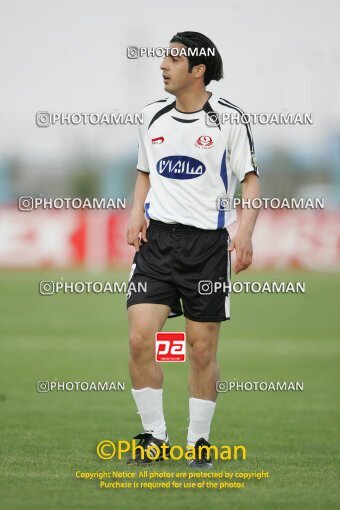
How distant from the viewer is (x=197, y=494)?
258 inches

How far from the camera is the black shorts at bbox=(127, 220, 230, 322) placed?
7.51 meters

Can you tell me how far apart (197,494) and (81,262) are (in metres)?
25.8

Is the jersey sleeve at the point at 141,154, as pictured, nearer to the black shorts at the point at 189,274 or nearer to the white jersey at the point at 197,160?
the white jersey at the point at 197,160

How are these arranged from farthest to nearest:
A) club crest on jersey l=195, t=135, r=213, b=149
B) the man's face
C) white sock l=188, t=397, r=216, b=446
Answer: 1. white sock l=188, t=397, r=216, b=446
2. the man's face
3. club crest on jersey l=195, t=135, r=213, b=149

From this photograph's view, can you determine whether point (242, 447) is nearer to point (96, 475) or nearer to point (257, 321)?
point (96, 475)

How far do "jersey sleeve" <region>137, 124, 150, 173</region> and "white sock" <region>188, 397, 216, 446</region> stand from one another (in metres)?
1.49

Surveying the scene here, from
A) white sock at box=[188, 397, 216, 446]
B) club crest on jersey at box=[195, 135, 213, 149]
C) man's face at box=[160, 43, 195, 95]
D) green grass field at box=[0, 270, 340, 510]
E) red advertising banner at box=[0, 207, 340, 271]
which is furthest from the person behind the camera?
red advertising banner at box=[0, 207, 340, 271]

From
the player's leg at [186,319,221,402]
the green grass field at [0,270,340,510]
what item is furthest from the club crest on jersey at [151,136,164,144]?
the green grass field at [0,270,340,510]

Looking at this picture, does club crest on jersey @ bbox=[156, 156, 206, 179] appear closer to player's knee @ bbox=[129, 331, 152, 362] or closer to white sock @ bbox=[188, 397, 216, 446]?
player's knee @ bbox=[129, 331, 152, 362]

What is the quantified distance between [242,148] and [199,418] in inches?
66.5

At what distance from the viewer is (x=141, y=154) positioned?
25.3 feet

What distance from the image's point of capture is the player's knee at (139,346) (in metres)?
7.46

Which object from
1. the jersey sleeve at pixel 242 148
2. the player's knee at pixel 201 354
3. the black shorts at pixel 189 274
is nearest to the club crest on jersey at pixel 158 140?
the jersey sleeve at pixel 242 148

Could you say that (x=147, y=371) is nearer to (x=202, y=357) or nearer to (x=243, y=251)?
(x=202, y=357)
